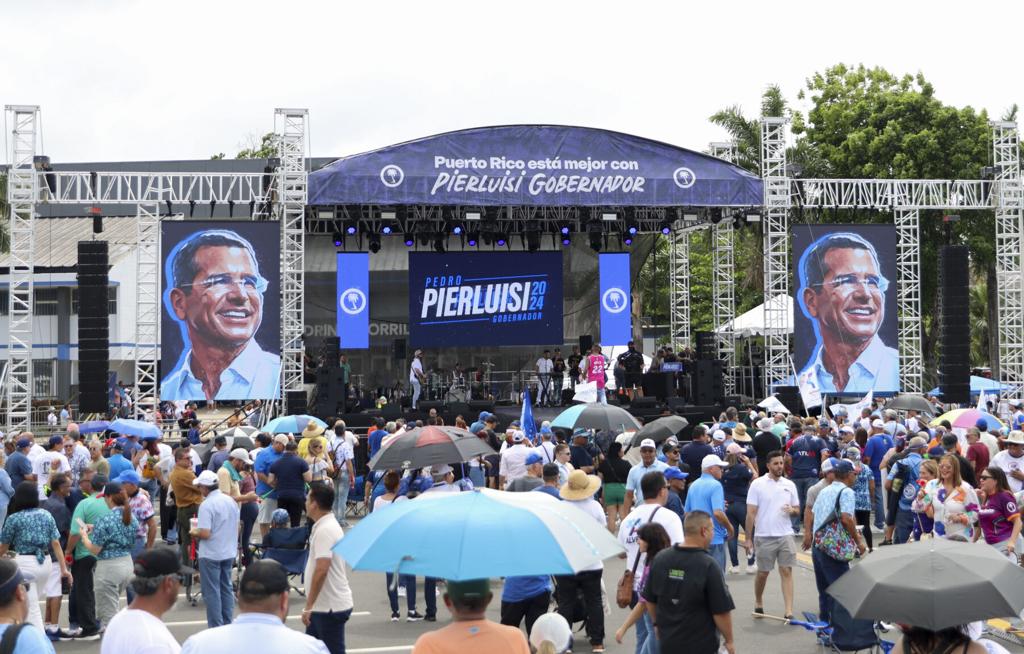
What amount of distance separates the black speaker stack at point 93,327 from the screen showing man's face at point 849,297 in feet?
51.3

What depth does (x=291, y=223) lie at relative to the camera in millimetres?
25984

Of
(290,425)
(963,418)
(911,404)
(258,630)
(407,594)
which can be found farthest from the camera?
(911,404)

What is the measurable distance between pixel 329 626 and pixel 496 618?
3.69 meters

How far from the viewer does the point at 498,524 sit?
530 centimetres

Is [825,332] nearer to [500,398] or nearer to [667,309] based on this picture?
[500,398]

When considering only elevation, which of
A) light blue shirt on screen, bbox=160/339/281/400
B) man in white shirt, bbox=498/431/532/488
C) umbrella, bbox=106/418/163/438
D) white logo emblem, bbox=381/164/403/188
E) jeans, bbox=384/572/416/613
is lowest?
jeans, bbox=384/572/416/613

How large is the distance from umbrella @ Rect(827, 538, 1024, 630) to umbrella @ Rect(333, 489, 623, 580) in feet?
4.09

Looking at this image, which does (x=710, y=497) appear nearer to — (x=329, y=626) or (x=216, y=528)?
(x=329, y=626)

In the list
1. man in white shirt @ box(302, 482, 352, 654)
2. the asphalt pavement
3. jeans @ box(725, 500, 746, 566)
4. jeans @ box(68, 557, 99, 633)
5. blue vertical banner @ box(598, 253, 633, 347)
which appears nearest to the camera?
man in white shirt @ box(302, 482, 352, 654)

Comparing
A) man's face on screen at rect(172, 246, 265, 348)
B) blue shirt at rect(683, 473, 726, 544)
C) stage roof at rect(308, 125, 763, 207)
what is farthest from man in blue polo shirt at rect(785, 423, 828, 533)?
man's face on screen at rect(172, 246, 265, 348)

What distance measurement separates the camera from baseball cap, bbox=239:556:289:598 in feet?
15.3

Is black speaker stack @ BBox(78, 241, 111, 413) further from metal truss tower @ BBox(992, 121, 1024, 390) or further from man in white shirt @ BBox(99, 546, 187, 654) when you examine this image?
metal truss tower @ BBox(992, 121, 1024, 390)

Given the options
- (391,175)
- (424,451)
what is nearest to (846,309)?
(391,175)

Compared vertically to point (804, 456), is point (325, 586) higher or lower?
lower
